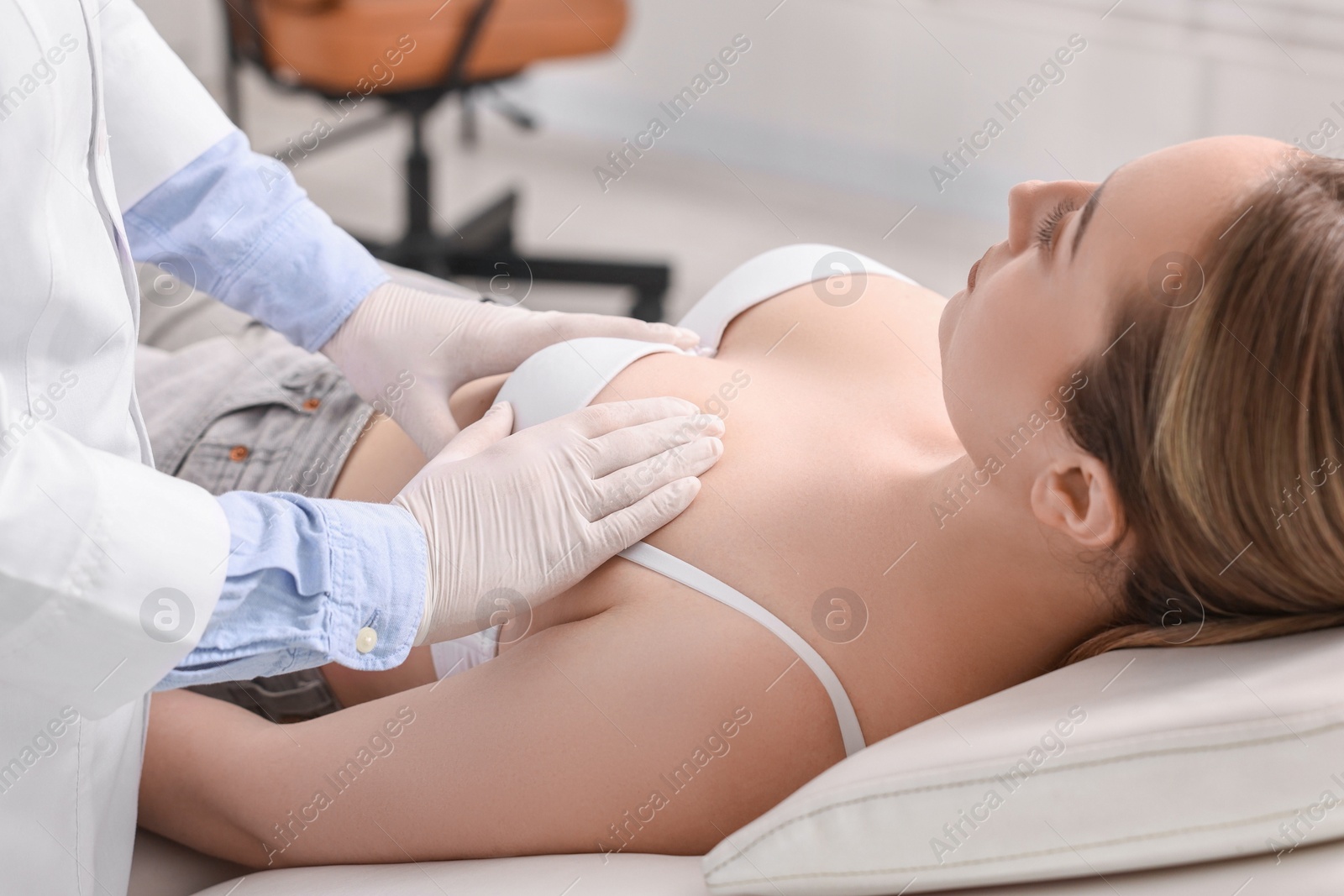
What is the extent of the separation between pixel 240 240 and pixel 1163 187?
918 mm

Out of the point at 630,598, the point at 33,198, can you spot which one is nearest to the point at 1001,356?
the point at 630,598

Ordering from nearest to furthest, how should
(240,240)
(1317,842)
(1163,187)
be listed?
(1317,842), (1163,187), (240,240)

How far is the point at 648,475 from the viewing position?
39.6 inches

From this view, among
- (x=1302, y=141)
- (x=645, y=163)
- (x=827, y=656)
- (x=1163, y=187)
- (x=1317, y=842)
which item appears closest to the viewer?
(x=1317, y=842)

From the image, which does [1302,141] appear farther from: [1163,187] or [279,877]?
[279,877]

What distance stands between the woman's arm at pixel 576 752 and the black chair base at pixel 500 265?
5.87 ft

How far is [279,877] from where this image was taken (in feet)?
3.14

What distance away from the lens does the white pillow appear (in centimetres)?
71

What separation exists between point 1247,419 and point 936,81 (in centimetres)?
281

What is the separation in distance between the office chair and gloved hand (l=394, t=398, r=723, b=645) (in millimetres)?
1668

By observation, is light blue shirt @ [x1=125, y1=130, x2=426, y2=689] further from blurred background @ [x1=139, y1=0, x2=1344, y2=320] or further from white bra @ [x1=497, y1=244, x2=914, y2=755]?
blurred background @ [x1=139, y1=0, x2=1344, y2=320]
